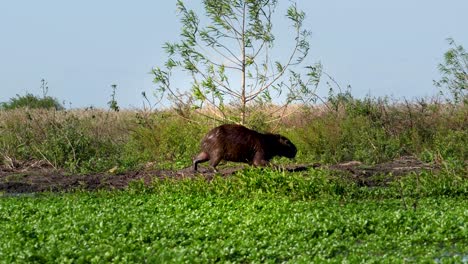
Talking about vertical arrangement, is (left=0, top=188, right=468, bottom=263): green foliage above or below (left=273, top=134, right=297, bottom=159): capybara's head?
below

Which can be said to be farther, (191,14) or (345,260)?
(191,14)

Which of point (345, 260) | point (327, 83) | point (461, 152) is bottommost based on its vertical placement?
point (345, 260)

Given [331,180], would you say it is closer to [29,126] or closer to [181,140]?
[181,140]

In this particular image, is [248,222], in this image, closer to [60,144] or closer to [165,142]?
[60,144]

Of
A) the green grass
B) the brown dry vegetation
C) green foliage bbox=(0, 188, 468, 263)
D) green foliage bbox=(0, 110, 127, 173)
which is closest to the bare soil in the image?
the brown dry vegetation

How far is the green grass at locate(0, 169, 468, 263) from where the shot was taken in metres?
8.37

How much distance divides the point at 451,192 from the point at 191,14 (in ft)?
28.8

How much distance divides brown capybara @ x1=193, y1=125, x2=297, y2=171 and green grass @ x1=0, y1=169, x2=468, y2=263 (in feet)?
4.75

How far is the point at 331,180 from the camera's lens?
1295 centimetres

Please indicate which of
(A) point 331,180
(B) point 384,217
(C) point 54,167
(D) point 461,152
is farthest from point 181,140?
(B) point 384,217

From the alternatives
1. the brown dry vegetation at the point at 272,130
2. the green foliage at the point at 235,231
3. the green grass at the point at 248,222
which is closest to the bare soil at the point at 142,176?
the brown dry vegetation at the point at 272,130

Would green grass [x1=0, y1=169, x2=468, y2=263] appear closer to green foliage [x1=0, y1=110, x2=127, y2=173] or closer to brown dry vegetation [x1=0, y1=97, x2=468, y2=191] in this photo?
brown dry vegetation [x1=0, y1=97, x2=468, y2=191]

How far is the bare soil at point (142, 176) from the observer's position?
14797 mm

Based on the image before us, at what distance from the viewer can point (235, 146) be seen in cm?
1518
